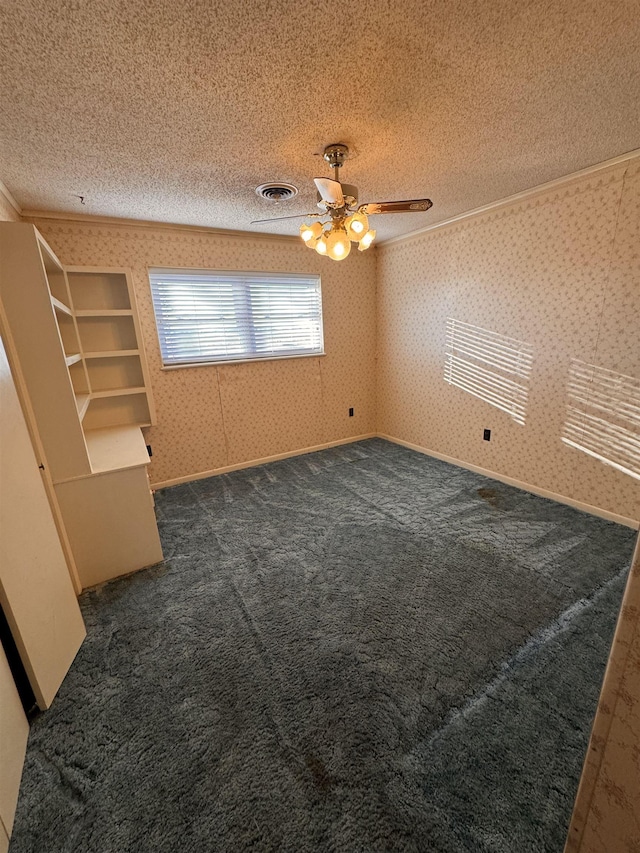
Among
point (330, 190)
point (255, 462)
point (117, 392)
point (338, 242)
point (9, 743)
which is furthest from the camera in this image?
point (255, 462)

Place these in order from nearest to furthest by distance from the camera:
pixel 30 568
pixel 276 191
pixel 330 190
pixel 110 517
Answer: pixel 30 568
pixel 330 190
pixel 110 517
pixel 276 191

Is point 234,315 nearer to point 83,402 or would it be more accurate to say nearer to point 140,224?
point 140,224

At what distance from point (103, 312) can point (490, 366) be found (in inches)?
127

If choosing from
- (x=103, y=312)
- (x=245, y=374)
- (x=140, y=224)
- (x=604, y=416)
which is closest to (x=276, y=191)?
(x=140, y=224)

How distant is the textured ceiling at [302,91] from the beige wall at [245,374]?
653 millimetres

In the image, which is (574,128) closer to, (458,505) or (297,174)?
(297,174)

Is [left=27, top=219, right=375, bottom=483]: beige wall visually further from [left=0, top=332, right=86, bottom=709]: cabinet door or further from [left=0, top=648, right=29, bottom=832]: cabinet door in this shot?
[left=0, top=648, right=29, bottom=832]: cabinet door

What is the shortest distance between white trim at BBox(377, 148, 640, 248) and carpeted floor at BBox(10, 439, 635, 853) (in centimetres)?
232

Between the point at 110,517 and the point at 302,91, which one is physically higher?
the point at 302,91

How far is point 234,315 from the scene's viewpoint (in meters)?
3.50

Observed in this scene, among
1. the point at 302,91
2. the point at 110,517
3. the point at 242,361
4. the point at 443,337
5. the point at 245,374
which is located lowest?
the point at 110,517

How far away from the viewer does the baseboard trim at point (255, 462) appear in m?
3.43

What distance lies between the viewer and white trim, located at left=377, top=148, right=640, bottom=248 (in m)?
2.12

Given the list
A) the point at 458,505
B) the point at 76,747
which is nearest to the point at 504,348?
the point at 458,505
